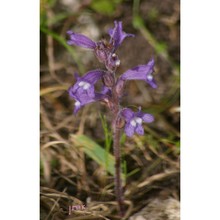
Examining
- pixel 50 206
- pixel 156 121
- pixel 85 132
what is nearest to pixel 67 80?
pixel 85 132

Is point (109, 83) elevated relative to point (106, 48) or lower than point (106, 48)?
lower

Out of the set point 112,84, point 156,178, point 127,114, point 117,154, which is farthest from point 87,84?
point 156,178

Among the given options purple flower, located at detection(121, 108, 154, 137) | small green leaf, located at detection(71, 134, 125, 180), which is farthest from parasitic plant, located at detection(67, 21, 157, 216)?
small green leaf, located at detection(71, 134, 125, 180)

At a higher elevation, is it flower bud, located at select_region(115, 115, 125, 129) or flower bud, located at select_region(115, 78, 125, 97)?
flower bud, located at select_region(115, 78, 125, 97)

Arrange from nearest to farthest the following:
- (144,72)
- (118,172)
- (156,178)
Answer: (144,72), (118,172), (156,178)

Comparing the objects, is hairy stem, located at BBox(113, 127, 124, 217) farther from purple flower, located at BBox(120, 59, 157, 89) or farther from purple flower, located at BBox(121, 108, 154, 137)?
purple flower, located at BBox(120, 59, 157, 89)

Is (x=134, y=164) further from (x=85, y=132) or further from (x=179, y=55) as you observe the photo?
(x=179, y=55)

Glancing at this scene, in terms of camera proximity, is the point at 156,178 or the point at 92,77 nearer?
the point at 92,77

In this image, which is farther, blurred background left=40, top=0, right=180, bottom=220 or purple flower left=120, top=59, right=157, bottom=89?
blurred background left=40, top=0, right=180, bottom=220

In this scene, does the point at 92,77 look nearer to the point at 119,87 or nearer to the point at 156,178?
the point at 119,87

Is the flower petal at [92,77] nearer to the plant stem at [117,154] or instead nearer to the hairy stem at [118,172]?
the plant stem at [117,154]
